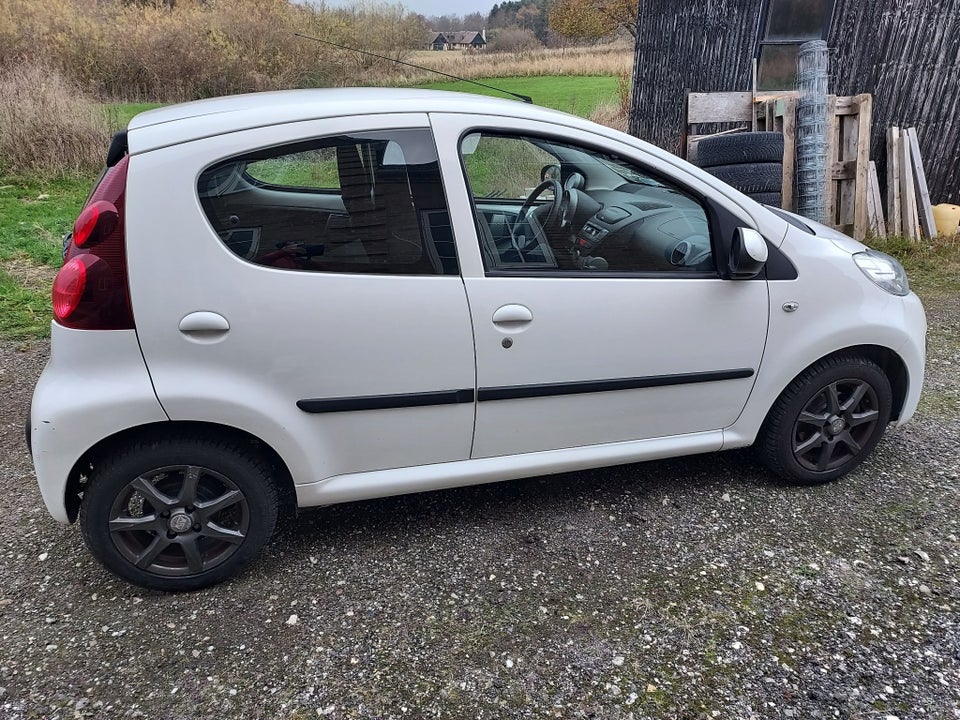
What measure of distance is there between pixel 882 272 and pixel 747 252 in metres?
0.82

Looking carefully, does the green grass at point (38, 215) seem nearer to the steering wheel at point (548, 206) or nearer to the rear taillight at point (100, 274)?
the rear taillight at point (100, 274)

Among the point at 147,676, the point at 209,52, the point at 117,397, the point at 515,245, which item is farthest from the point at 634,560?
the point at 209,52

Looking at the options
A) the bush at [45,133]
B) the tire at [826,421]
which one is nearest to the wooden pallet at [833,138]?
the tire at [826,421]

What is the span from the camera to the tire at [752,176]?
570 centimetres

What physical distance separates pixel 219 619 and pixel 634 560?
150 centimetres

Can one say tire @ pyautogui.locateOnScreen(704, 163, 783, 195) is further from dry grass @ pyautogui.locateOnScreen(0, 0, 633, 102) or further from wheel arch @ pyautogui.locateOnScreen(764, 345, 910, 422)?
dry grass @ pyautogui.locateOnScreen(0, 0, 633, 102)

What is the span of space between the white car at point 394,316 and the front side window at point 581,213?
0.01 meters

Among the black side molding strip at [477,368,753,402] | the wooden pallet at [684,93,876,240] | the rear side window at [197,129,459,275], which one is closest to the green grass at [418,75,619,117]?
the wooden pallet at [684,93,876,240]

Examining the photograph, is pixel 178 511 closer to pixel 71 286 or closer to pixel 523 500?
pixel 71 286

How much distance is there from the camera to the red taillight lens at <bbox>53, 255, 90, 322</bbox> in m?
2.10

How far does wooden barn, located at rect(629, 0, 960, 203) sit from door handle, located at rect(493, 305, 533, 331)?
6.92 meters

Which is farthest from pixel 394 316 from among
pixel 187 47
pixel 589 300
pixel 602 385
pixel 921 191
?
pixel 187 47

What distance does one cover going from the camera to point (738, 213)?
2727mm

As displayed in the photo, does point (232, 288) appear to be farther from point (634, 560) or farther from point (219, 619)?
point (634, 560)
